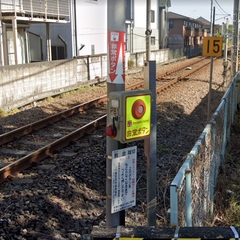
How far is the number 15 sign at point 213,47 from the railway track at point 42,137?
341 cm

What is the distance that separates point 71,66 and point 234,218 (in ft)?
44.3

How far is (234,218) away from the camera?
185 inches

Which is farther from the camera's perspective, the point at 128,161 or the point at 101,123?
the point at 101,123

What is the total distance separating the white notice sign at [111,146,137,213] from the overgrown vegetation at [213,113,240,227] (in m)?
1.99

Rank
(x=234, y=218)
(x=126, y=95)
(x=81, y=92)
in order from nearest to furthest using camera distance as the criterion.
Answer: (x=126, y=95)
(x=234, y=218)
(x=81, y=92)

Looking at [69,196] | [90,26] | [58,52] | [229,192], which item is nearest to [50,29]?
[58,52]

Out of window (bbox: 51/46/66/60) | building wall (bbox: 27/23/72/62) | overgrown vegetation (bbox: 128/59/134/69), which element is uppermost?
building wall (bbox: 27/23/72/62)

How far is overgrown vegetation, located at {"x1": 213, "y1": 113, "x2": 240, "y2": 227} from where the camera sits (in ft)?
15.5

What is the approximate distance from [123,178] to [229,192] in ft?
10.1

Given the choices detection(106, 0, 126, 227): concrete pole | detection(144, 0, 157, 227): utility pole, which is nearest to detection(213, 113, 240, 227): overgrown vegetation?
detection(144, 0, 157, 227): utility pole

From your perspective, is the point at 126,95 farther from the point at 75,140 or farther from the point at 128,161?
the point at 75,140

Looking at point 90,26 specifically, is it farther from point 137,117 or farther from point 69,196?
point 137,117

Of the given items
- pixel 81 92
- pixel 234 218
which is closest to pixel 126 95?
pixel 234 218

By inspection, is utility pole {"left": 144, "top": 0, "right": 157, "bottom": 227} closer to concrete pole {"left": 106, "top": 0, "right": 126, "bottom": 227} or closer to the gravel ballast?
concrete pole {"left": 106, "top": 0, "right": 126, "bottom": 227}
